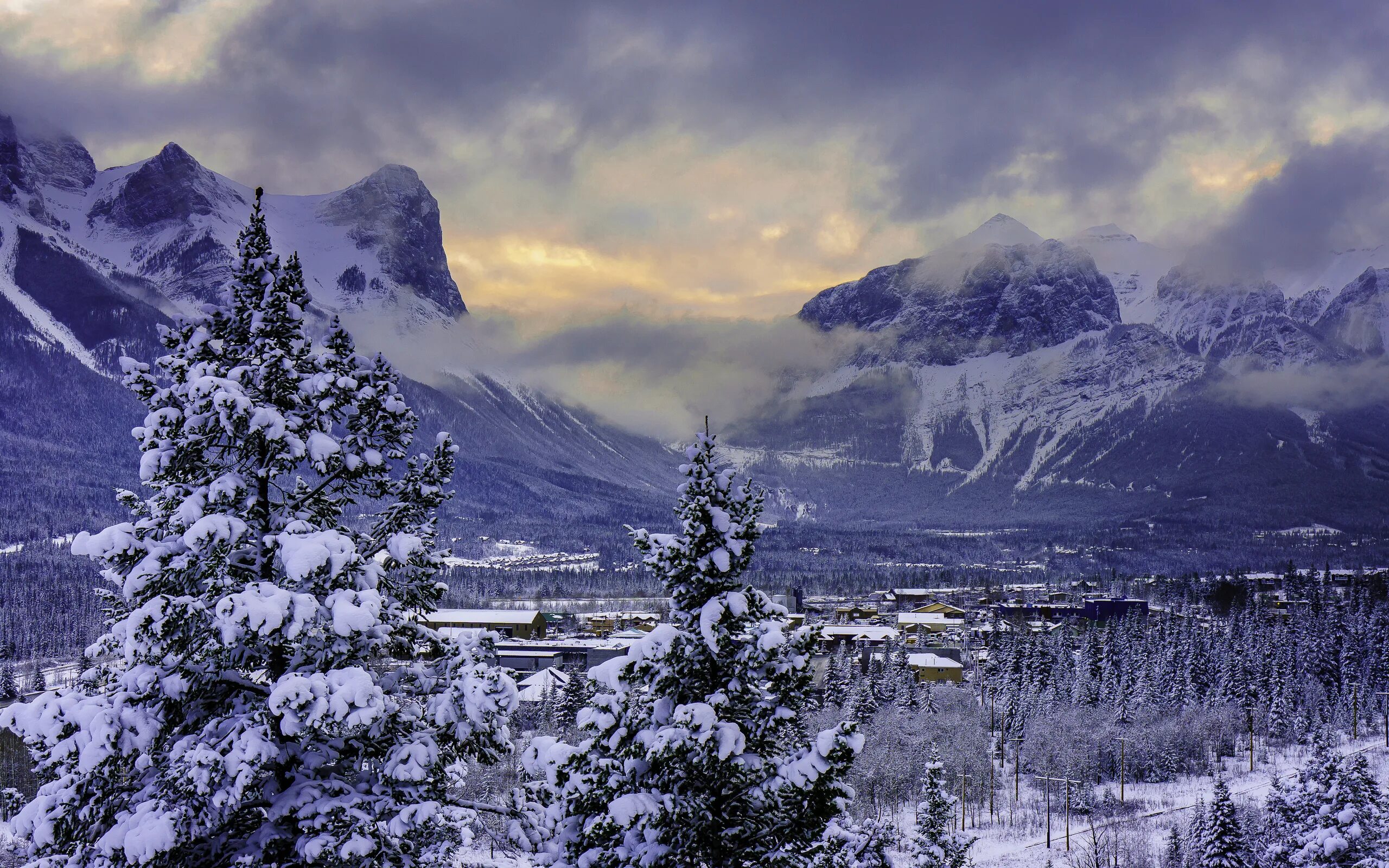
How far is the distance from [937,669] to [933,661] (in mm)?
1939

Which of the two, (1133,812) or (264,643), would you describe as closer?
(264,643)

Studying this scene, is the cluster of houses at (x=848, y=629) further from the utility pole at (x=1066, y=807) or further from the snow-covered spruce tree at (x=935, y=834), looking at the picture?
the snow-covered spruce tree at (x=935, y=834)

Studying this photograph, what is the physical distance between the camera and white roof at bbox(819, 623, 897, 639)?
13975cm

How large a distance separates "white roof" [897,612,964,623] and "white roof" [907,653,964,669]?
3986 centimetres

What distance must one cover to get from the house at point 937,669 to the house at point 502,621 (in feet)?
214

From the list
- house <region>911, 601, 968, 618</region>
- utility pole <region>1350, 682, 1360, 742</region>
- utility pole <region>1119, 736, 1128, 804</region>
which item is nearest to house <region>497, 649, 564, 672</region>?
utility pole <region>1119, 736, 1128, 804</region>

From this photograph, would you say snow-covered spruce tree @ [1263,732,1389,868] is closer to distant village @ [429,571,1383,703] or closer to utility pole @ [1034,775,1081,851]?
utility pole @ [1034,775,1081,851]

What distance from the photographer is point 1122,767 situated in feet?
254

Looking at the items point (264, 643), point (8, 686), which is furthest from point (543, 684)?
point (264, 643)

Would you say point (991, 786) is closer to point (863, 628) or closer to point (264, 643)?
point (863, 628)

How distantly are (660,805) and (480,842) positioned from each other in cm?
6085

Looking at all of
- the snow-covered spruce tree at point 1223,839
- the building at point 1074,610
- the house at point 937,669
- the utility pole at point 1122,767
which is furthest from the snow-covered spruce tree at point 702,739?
the building at point 1074,610

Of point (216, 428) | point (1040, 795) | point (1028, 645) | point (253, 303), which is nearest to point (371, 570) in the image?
point (216, 428)

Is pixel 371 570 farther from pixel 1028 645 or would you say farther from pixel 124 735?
pixel 1028 645
